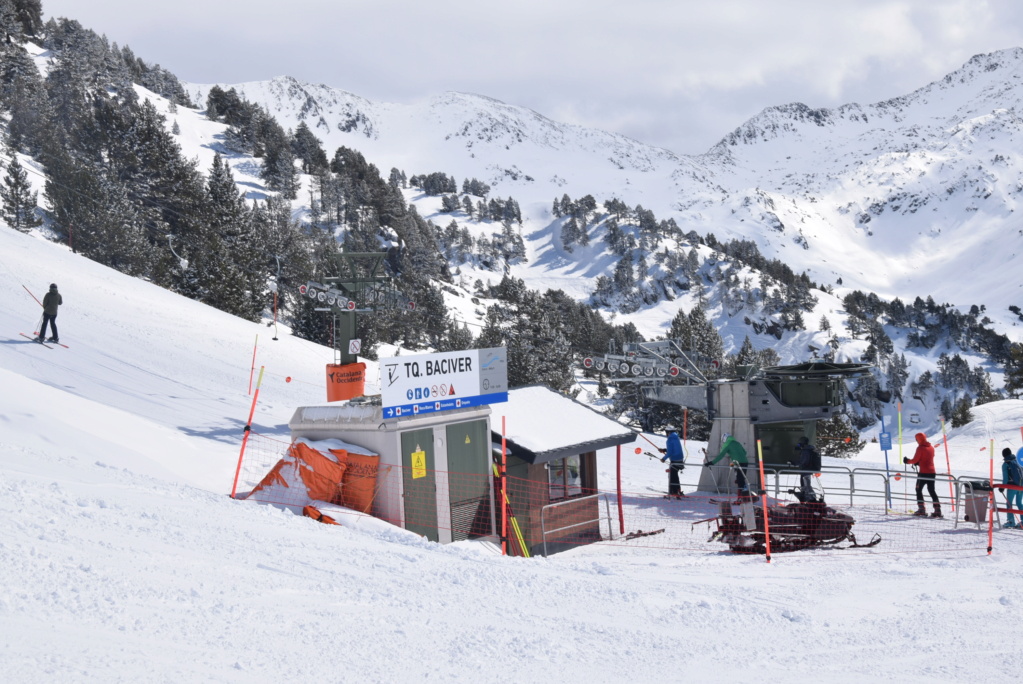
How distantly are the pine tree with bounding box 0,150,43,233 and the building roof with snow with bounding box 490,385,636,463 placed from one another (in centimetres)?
4400

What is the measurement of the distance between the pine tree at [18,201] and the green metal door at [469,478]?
45349 mm

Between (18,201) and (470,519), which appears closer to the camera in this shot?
(470,519)

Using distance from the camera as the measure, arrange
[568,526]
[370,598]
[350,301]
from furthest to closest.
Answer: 1. [350,301]
2. [568,526]
3. [370,598]

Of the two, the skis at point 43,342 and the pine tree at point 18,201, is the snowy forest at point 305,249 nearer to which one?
the pine tree at point 18,201

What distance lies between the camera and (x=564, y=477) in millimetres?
16812

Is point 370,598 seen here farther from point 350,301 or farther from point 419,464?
point 350,301

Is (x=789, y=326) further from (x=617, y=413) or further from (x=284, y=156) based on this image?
(x=617, y=413)

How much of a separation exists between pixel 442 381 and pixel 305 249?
2775 inches

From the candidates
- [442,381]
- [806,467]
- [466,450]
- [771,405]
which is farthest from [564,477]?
[771,405]

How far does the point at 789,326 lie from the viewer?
168 m

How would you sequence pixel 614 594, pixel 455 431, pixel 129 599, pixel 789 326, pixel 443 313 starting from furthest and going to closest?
pixel 789 326
pixel 443 313
pixel 455 431
pixel 614 594
pixel 129 599

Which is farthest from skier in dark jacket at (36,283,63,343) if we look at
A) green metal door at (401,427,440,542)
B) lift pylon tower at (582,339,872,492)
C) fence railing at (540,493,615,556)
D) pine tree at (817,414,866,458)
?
pine tree at (817,414,866,458)

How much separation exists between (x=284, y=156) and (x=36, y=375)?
113068mm

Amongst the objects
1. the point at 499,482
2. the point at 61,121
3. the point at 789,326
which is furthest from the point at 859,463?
the point at 789,326
